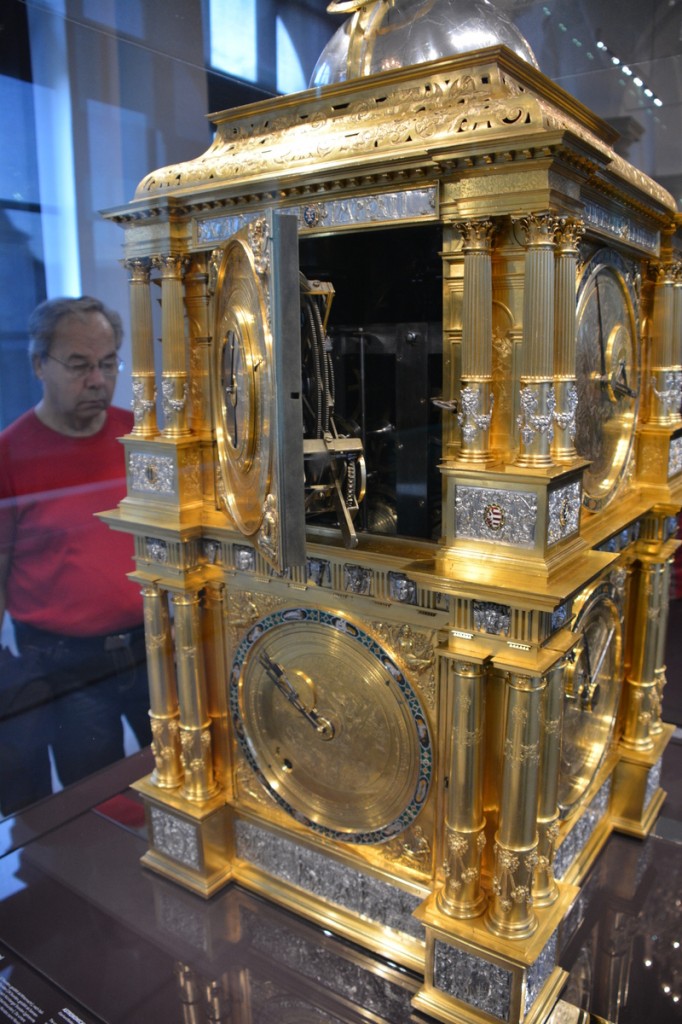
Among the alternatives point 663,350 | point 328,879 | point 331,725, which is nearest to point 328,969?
point 328,879

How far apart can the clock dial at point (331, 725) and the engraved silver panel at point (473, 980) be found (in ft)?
1.62

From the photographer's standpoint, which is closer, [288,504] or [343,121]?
[288,504]

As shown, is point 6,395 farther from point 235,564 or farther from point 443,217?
point 443,217

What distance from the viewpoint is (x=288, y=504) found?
243 cm

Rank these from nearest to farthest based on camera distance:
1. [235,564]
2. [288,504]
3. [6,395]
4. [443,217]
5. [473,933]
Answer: [288,504] → [443,217] → [473,933] → [235,564] → [6,395]

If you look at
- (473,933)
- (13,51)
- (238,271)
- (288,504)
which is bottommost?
(473,933)

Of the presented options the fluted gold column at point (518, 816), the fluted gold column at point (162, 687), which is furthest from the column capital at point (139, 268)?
the fluted gold column at point (518, 816)

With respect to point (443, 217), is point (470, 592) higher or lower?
lower

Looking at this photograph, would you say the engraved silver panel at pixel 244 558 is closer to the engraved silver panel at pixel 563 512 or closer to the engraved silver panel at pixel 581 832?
the engraved silver panel at pixel 563 512

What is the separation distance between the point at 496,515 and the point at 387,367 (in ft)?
3.44

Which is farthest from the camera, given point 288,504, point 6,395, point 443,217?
point 6,395

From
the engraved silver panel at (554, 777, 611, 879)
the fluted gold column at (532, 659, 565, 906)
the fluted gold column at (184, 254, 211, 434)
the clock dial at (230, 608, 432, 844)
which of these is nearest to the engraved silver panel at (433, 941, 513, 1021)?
the fluted gold column at (532, 659, 565, 906)

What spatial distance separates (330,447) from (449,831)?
151 centimetres

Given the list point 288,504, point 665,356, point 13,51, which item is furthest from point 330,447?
point 13,51
